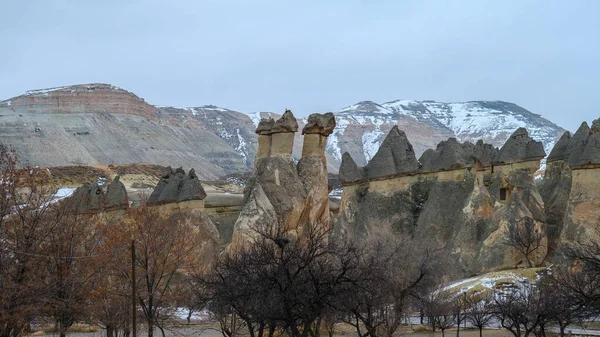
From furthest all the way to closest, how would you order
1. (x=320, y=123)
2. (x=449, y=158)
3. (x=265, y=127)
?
1. (x=449, y=158)
2. (x=265, y=127)
3. (x=320, y=123)

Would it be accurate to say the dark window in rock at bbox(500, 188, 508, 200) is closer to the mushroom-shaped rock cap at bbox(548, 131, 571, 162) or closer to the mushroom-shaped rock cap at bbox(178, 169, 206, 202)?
the mushroom-shaped rock cap at bbox(548, 131, 571, 162)

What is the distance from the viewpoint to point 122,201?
41062 millimetres

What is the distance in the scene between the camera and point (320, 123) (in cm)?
3300

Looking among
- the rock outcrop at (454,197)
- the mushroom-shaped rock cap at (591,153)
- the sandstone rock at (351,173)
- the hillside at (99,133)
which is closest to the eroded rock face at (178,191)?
the rock outcrop at (454,197)

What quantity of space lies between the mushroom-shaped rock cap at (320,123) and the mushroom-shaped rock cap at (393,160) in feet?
41.1

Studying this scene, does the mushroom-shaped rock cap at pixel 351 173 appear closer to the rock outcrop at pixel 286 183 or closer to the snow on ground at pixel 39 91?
the rock outcrop at pixel 286 183

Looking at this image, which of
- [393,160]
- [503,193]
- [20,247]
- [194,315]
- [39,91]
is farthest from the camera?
[39,91]

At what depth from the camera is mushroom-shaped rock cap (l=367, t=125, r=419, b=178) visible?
45281 mm

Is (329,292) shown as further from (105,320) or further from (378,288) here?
(105,320)

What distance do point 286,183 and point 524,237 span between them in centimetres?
1225

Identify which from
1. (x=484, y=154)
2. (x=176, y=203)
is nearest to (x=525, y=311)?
(x=176, y=203)

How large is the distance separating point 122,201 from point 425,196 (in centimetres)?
1461

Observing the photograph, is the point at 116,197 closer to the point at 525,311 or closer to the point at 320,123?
the point at 320,123

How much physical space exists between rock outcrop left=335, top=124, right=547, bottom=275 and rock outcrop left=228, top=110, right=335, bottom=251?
9215 millimetres
